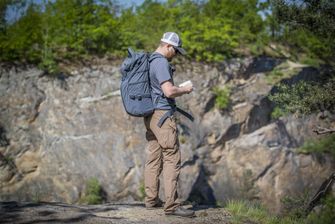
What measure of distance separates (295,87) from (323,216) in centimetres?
207

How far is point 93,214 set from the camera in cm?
580

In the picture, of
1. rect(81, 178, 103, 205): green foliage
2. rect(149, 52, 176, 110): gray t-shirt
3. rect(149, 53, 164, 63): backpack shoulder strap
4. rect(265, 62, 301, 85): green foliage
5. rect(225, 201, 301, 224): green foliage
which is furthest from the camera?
rect(265, 62, 301, 85): green foliage

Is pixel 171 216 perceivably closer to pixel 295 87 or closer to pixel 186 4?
pixel 295 87

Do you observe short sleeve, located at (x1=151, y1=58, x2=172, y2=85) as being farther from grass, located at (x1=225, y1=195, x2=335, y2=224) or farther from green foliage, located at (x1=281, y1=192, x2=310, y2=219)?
green foliage, located at (x1=281, y1=192, x2=310, y2=219)

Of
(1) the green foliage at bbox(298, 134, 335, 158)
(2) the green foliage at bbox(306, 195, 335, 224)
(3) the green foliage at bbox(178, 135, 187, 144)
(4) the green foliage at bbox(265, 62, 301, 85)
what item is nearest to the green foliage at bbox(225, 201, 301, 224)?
(2) the green foliage at bbox(306, 195, 335, 224)

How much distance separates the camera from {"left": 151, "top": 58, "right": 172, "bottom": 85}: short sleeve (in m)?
5.41

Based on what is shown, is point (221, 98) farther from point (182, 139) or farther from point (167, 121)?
point (167, 121)

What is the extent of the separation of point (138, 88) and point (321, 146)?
7.65 meters

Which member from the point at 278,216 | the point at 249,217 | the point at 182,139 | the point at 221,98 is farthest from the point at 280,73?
the point at 249,217

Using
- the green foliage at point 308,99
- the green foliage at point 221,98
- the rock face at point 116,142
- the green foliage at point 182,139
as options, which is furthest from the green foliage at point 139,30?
the green foliage at point 308,99

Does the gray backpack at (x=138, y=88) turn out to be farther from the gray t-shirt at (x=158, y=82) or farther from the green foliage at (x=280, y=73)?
the green foliage at (x=280, y=73)

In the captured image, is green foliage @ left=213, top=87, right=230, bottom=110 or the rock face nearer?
the rock face

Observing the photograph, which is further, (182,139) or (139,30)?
(139,30)

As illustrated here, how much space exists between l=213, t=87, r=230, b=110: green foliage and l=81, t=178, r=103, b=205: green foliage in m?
3.55
